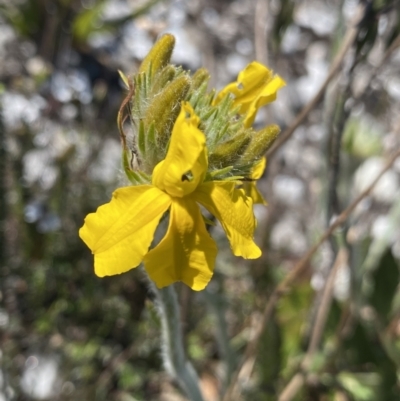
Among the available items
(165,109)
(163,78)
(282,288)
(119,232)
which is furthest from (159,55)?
(282,288)

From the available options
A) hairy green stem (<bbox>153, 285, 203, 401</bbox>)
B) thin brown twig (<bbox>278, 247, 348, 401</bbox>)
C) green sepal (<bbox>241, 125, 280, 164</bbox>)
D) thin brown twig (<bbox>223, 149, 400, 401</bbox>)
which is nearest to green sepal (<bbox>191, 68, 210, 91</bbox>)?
green sepal (<bbox>241, 125, 280, 164</bbox>)

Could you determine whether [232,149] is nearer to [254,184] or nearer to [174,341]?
[254,184]

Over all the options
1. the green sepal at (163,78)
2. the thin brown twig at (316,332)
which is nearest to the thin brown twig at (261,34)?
the thin brown twig at (316,332)

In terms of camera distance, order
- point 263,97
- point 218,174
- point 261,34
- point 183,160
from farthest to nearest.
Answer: point 261,34 < point 263,97 < point 218,174 < point 183,160

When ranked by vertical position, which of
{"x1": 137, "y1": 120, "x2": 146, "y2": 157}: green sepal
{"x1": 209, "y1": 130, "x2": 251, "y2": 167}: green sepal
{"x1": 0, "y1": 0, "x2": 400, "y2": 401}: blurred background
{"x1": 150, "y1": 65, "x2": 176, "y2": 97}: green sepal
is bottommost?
{"x1": 0, "y1": 0, "x2": 400, "y2": 401}: blurred background

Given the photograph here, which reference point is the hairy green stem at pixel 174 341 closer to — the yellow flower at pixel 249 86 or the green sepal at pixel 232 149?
the green sepal at pixel 232 149

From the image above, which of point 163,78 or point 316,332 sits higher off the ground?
point 163,78

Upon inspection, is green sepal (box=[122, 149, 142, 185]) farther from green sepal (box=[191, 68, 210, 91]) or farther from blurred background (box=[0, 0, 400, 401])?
blurred background (box=[0, 0, 400, 401])
